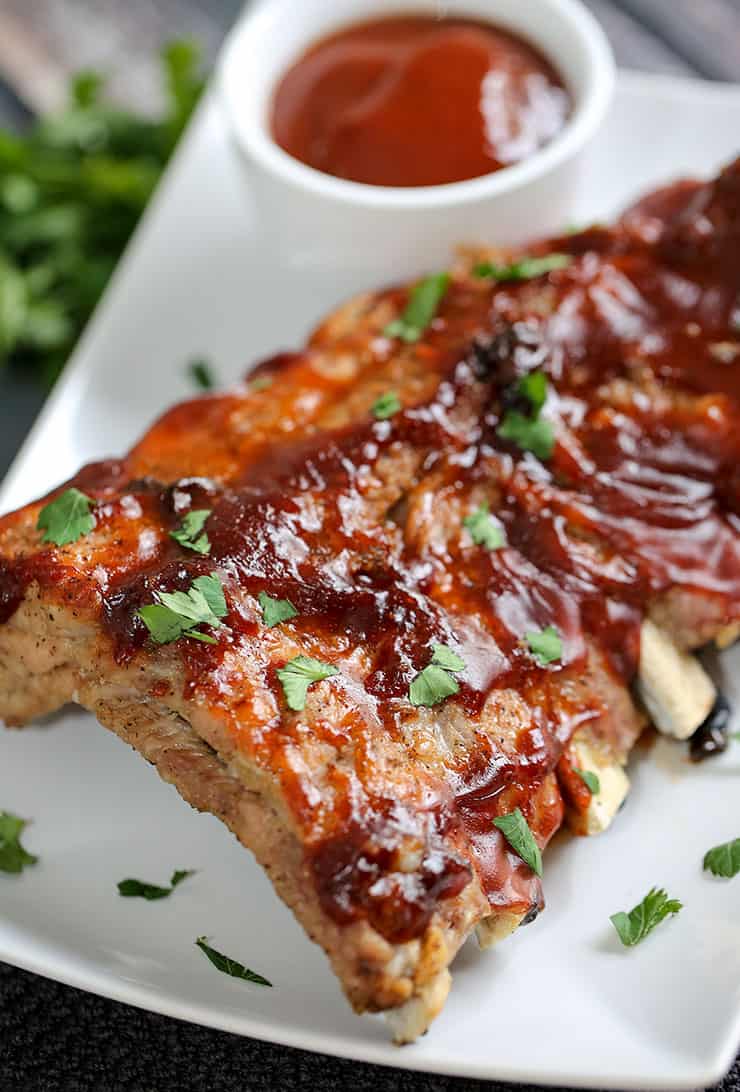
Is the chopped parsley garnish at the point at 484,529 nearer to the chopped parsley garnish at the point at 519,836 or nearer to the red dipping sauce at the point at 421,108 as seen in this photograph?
the chopped parsley garnish at the point at 519,836

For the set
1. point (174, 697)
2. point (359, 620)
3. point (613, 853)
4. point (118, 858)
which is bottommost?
point (613, 853)

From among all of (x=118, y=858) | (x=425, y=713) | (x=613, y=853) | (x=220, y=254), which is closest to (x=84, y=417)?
(x=220, y=254)

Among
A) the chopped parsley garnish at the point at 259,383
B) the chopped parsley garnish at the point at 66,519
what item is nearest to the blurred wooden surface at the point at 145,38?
the chopped parsley garnish at the point at 259,383

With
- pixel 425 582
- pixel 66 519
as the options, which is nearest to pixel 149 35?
pixel 66 519

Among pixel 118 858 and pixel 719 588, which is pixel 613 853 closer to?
pixel 719 588

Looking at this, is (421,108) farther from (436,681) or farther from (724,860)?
(724,860)

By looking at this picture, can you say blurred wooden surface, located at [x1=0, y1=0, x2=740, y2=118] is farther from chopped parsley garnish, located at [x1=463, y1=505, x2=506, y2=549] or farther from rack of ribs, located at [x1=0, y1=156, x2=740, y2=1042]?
chopped parsley garnish, located at [x1=463, y1=505, x2=506, y2=549]

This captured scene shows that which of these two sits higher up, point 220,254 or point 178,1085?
point 220,254

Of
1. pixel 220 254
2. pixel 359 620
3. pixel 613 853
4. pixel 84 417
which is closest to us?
pixel 359 620

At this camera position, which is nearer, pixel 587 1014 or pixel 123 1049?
pixel 587 1014
